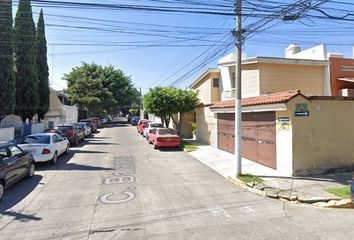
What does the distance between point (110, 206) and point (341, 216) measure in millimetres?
5344

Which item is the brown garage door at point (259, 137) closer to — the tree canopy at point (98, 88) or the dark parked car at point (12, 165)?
the dark parked car at point (12, 165)

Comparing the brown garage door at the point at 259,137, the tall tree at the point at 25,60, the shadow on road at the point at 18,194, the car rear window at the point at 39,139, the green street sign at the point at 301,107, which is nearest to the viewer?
the shadow on road at the point at 18,194

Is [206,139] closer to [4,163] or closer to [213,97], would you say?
[213,97]

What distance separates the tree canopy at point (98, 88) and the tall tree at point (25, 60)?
2331 cm

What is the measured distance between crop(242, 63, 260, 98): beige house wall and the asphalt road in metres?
8.77

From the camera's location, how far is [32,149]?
1455 cm

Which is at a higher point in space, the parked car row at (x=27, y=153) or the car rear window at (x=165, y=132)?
the car rear window at (x=165, y=132)

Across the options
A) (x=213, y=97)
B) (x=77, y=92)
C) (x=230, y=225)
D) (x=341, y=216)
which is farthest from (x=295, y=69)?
(x=77, y=92)

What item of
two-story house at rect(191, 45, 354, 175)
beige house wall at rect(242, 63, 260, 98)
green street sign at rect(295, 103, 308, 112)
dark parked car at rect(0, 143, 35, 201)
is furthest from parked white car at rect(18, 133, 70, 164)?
beige house wall at rect(242, 63, 260, 98)

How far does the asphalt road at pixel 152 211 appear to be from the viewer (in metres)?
6.63

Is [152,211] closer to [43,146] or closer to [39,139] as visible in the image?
[43,146]

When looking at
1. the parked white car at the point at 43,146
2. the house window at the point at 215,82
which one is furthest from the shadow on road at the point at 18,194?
the house window at the point at 215,82

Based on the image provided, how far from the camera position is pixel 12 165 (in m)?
10.4

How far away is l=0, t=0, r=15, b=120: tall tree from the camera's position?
76.2ft
